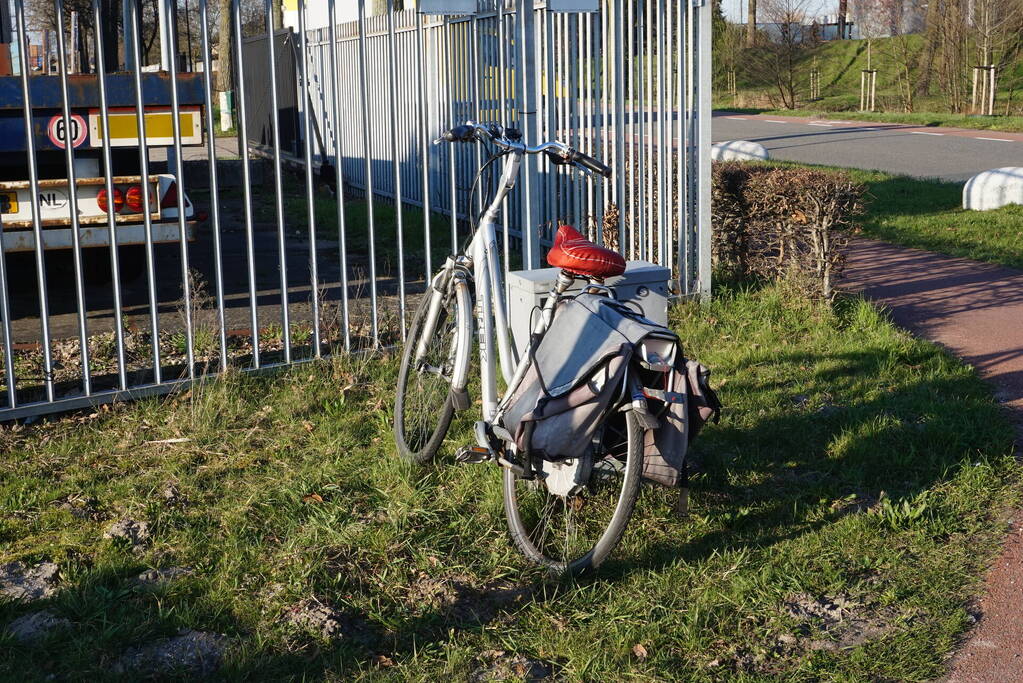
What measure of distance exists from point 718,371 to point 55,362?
373cm

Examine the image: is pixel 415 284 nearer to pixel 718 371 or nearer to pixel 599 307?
pixel 718 371

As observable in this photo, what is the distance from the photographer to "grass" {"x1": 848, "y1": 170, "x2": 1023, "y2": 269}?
33.8ft

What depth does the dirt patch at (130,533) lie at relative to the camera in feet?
14.3

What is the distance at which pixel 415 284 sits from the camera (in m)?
9.24

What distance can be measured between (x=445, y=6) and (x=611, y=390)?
354cm

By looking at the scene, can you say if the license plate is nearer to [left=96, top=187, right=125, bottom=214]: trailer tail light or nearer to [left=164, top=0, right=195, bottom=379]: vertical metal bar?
[left=96, top=187, right=125, bottom=214]: trailer tail light

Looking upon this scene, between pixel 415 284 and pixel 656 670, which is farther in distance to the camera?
pixel 415 284

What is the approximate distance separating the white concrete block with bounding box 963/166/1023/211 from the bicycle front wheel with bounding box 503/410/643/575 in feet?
30.7

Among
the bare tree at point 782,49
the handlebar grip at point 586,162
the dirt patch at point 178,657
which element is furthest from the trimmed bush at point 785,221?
the bare tree at point 782,49

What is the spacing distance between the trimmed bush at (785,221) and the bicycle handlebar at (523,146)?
11.3 ft

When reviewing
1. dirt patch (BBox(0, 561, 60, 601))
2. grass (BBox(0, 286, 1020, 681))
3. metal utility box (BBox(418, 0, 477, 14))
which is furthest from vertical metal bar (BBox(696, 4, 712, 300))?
dirt patch (BBox(0, 561, 60, 601))

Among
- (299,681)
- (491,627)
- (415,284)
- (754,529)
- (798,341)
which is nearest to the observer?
(299,681)

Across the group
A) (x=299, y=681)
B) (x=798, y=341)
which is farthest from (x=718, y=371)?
(x=299, y=681)

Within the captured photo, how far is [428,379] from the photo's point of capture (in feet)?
16.7
